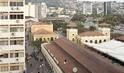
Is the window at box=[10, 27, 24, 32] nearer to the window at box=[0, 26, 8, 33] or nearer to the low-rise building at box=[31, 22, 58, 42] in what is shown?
the window at box=[0, 26, 8, 33]

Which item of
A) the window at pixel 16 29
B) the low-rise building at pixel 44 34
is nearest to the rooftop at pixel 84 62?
the window at pixel 16 29

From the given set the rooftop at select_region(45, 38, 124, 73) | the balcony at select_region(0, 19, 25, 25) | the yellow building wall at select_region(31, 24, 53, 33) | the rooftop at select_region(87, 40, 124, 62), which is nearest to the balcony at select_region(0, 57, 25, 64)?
the balcony at select_region(0, 19, 25, 25)

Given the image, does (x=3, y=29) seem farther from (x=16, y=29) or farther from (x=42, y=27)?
(x=42, y=27)

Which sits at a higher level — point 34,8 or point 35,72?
point 34,8

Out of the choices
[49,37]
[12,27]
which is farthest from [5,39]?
[49,37]

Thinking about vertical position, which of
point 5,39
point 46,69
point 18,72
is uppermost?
point 5,39

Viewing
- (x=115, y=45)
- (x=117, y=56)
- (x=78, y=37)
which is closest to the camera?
(x=117, y=56)

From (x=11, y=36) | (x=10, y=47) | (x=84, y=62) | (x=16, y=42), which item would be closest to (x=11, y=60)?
(x=10, y=47)

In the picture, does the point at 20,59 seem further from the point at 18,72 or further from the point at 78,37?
the point at 78,37

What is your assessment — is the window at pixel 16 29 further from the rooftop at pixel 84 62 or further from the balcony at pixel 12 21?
the rooftop at pixel 84 62
